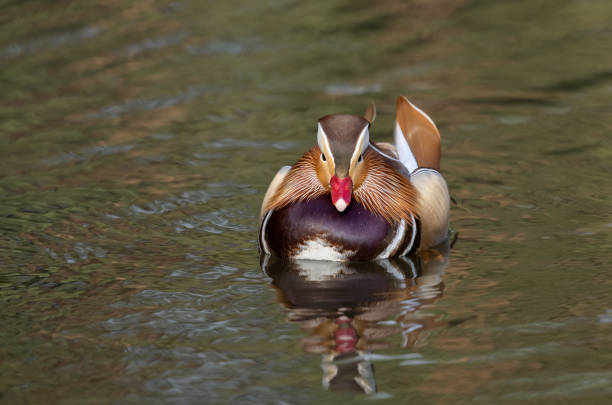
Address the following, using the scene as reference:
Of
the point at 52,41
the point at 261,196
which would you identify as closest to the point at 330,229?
the point at 261,196

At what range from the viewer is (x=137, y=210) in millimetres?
8000

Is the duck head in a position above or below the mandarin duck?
above

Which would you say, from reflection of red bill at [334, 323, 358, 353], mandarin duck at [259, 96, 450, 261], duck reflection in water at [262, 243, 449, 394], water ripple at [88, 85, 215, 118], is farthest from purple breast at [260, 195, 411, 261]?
water ripple at [88, 85, 215, 118]

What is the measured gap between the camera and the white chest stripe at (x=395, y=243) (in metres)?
6.89

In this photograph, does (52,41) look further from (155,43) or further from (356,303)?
(356,303)

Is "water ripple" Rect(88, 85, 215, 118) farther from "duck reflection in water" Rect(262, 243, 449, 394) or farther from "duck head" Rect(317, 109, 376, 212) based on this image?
"duck head" Rect(317, 109, 376, 212)

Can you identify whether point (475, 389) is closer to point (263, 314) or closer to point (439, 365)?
point (439, 365)

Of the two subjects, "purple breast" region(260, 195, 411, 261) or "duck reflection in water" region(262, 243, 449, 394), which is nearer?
"duck reflection in water" region(262, 243, 449, 394)

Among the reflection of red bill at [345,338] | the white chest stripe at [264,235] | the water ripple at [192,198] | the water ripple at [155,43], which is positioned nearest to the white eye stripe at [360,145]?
the white chest stripe at [264,235]

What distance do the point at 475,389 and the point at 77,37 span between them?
29.7 ft

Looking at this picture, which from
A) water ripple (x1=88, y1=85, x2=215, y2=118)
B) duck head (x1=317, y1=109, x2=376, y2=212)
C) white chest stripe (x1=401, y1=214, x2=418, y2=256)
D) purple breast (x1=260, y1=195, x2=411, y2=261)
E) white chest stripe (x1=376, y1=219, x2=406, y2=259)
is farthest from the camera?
water ripple (x1=88, y1=85, x2=215, y2=118)

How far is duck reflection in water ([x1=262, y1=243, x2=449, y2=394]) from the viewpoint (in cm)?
538

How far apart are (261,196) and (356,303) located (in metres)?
2.25

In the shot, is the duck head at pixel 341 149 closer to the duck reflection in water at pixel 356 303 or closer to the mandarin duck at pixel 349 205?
the mandarin duck at pixel 349 205
